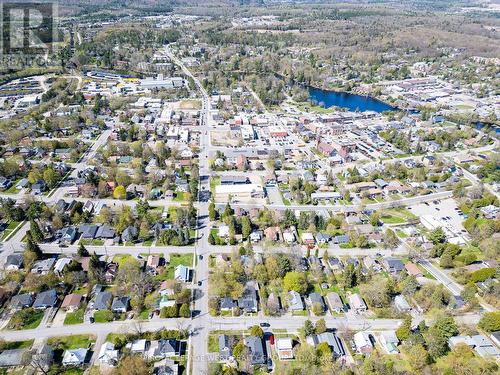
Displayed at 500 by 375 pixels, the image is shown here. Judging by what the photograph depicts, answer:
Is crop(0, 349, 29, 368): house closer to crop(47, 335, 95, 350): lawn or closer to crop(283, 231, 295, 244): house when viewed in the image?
crop(47, 335, 95, 350): lawn

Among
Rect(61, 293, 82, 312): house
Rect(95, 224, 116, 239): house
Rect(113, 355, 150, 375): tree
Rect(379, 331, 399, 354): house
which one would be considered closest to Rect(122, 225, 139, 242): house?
Rect(95, 224, 116, 239): house

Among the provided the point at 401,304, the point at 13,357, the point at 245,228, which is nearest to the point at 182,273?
the point at 245,228

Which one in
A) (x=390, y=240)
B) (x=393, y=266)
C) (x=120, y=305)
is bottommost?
(x=120, y=305)

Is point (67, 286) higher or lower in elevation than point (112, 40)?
lower

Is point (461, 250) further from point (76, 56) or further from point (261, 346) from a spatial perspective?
point (76, 56)

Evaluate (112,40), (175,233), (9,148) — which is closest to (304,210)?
(175,233)

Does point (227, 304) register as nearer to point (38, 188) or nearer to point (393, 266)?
point (393, 266)

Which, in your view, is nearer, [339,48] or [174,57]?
[174,57]

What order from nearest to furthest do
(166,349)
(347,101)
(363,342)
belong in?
1. (166,349)
2. (363,342)
3. (347,101)
